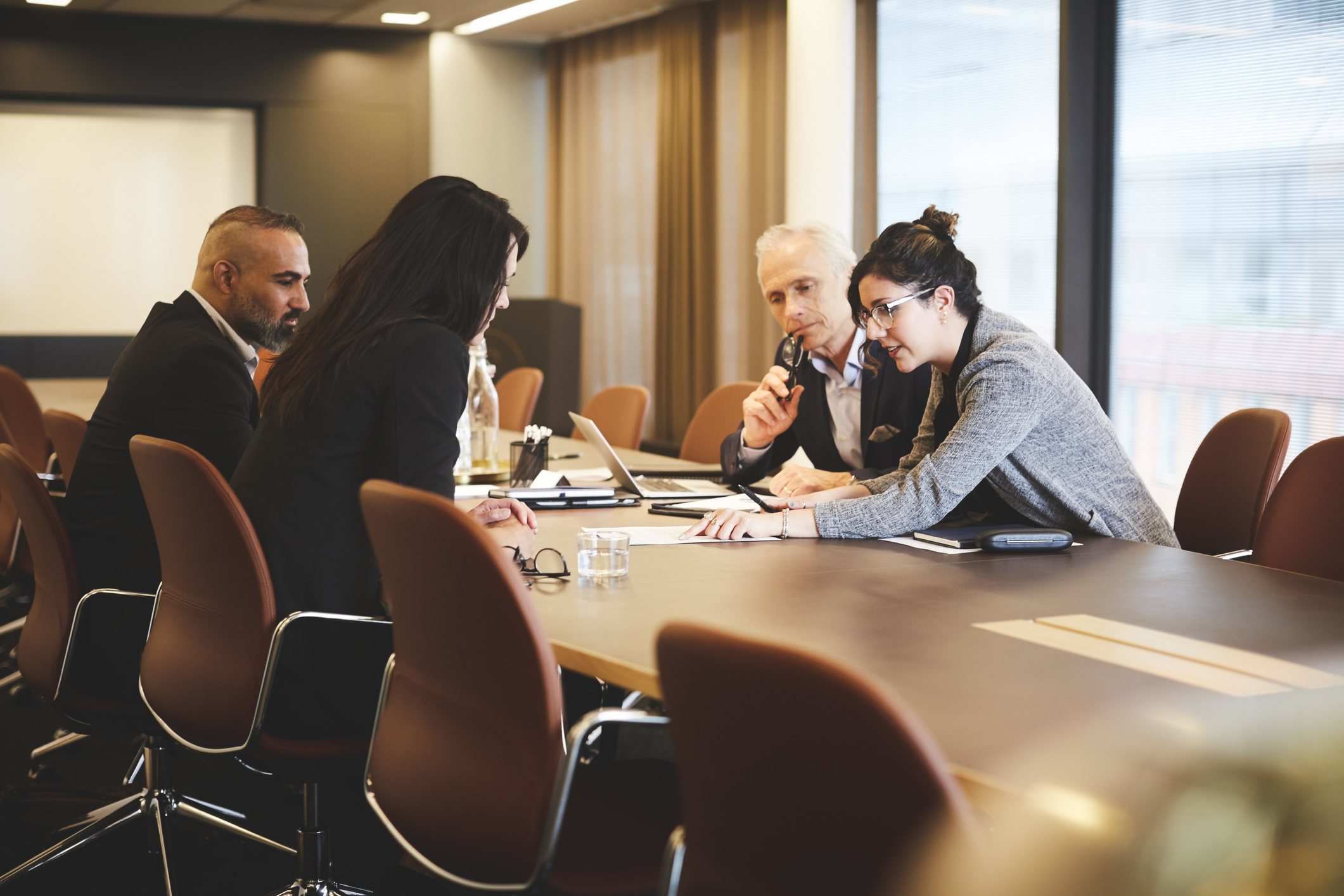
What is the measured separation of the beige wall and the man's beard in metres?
5.79

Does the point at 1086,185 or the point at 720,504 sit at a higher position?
the point at 1086,185

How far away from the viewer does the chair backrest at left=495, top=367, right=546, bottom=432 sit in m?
5.09

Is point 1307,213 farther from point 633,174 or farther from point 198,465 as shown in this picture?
point 633,174

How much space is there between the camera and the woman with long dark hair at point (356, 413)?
6.38 feet

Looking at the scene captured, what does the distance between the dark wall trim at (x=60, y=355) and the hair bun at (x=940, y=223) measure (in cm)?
706

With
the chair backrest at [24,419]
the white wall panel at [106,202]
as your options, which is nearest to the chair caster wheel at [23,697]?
the chair backrest at [24,419]

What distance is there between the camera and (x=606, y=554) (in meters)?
1.91

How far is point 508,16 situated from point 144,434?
6.26 metres

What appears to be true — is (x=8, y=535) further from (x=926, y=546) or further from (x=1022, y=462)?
(x=1022, y=462)

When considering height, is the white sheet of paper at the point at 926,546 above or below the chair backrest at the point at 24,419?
below

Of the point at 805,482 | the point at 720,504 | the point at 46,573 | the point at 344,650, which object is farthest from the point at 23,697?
the point at 805,482

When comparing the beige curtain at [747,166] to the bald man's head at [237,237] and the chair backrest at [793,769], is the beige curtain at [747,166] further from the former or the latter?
the chair backrest at [793,769]

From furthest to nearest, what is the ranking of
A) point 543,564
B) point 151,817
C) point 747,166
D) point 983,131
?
point 747,166 < point 983,131 < point 151,817 < point 543,564

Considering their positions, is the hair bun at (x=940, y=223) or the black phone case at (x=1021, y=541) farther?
the hair bun at (x=940, y=223)
